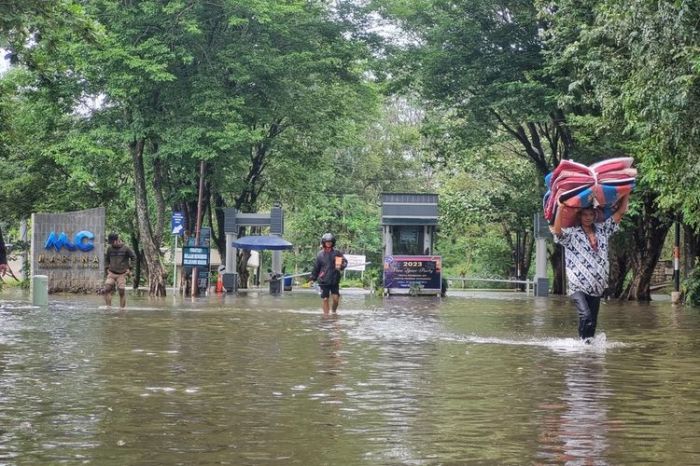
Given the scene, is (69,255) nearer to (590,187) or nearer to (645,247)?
(645,247)

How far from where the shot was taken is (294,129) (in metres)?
46.6

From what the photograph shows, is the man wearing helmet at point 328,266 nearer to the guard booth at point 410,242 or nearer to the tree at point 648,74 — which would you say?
the tree at point 648,74

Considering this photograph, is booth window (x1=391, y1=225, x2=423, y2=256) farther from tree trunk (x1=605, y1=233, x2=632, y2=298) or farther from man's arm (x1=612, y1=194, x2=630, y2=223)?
man's arm (x1=612, y1=194, x2=630, y2=223)

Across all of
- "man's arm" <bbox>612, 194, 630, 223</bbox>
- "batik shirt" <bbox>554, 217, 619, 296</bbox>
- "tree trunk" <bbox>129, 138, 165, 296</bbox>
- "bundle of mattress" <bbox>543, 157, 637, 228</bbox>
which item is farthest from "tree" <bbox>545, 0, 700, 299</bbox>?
"tree trunk" <bbox>129, 138, 165, 296</bbox>

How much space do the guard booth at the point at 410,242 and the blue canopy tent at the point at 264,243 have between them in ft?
14.2

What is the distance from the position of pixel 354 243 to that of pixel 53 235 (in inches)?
1378

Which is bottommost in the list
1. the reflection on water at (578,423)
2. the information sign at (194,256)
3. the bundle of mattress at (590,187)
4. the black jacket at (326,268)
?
the reflection on water at (578,423)

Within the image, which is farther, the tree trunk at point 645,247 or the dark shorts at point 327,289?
the tree trunk at point 645,247

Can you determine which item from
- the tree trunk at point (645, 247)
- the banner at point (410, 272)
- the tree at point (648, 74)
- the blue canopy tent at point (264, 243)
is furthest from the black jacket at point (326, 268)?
the blue canopy tent at point (264, 243)

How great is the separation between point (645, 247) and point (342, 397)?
31.7m

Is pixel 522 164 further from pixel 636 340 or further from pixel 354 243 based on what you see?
pixel 636 340

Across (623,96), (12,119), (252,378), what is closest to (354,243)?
(12,119)

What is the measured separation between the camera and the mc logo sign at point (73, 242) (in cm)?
3541

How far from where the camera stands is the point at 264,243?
43125 millimetres
